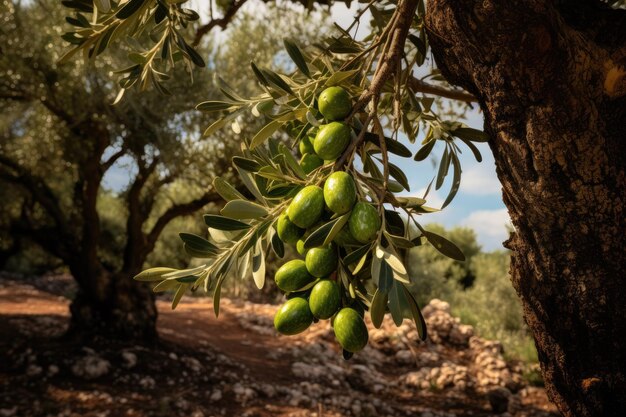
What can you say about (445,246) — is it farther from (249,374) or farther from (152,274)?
(249,374)

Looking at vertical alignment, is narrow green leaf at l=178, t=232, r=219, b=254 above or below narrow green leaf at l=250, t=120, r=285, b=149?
below

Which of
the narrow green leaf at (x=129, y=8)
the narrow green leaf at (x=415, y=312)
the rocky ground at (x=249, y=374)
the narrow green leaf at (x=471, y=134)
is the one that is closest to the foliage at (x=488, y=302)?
the rocky ground at (x=249, y=374)

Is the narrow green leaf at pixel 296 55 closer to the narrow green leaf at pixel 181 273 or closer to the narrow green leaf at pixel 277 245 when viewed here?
the narrow green leaf at pixel 277 245

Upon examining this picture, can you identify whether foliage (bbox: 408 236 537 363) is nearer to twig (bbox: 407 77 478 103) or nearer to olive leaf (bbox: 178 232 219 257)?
twig (bbox: 407 77 478 103)

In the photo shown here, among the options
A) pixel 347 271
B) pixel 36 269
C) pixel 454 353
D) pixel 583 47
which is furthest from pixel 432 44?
pixel 36 269

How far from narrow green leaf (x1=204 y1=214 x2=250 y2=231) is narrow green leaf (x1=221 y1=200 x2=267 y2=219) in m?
0.11

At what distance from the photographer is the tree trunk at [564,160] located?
1.30 m

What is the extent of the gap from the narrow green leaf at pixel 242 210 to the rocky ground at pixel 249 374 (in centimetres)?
373

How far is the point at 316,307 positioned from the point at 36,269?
73.7ft

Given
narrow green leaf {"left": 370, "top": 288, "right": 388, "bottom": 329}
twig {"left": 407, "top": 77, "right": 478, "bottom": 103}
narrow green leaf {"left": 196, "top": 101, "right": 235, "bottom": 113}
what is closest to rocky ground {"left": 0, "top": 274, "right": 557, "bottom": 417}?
twig {"left": 407, "top": 77, "right": 478, "bottom": 103}

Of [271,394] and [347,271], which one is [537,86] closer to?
[347,271]

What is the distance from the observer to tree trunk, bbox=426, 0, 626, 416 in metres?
1.30

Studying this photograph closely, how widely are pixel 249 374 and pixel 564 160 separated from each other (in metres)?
6.16

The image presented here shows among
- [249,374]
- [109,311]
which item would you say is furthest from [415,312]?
[109,311]
